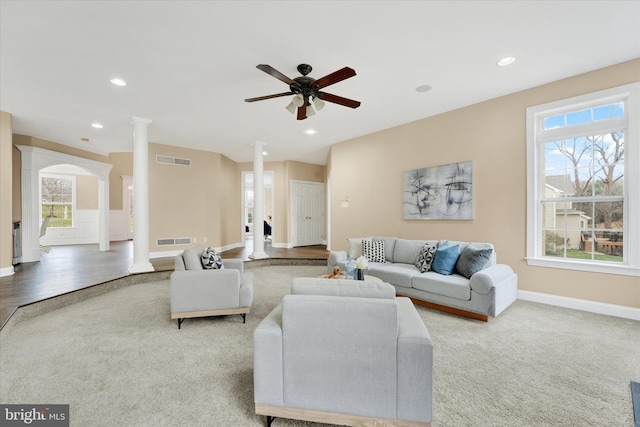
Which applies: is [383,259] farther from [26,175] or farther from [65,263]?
[26,175]

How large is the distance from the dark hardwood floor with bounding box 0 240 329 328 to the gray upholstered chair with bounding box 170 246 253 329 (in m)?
Answer: 1.61

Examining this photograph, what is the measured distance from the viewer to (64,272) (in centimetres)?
466

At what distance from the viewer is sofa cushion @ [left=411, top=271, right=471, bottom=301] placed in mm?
3061

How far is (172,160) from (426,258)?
601cm

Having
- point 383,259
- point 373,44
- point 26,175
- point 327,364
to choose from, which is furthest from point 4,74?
point 383,259

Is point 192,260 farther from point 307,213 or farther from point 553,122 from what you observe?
point 307,213

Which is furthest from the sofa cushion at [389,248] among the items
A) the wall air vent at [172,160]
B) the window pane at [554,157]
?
the wall air vent at [172,160]

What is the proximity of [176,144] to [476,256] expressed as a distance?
647 centimetres

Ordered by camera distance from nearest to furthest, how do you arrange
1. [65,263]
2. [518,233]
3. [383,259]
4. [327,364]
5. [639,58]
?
[327,364], [639,58], [518,233], [383,259], [65,263]

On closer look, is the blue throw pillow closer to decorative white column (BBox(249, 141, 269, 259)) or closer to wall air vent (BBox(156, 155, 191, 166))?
decorative white column (BBox(249, 141, 269, 259))

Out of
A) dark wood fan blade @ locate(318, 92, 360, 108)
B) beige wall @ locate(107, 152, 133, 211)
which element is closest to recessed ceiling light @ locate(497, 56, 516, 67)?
dark wood fan blade @ locate(318, 92, 360, 108)

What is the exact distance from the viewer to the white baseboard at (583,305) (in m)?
3.01

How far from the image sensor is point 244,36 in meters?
2.53

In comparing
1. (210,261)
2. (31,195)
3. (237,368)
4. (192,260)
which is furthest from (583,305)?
(31,195)
